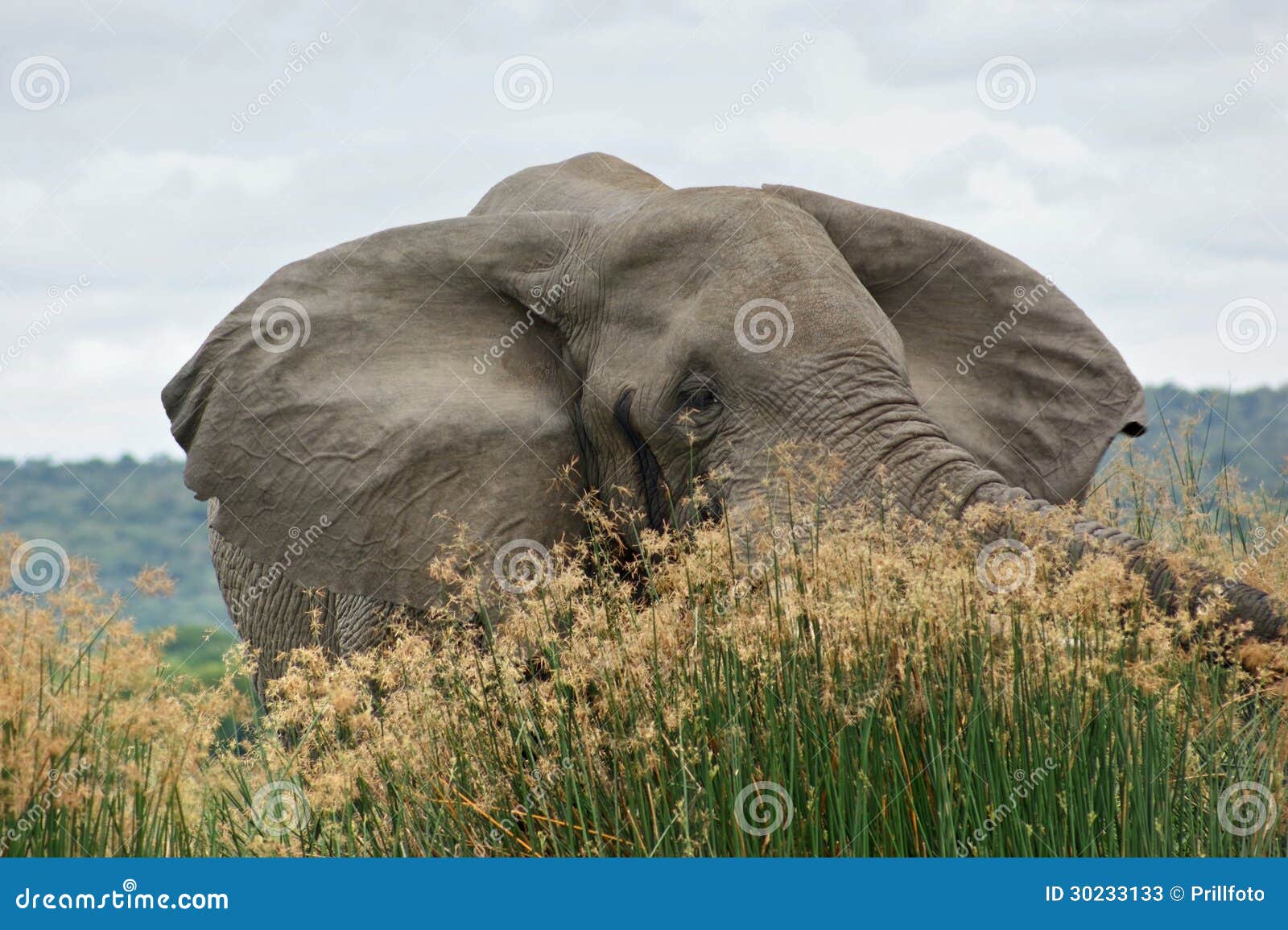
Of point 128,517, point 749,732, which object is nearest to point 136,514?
point 128,517

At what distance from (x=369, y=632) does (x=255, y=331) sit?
4.85 feet

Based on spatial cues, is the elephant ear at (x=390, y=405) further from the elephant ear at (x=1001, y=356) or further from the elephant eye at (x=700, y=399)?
the elephant ear at (x=1001, y=356)

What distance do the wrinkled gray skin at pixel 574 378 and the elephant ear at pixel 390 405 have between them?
0.01m

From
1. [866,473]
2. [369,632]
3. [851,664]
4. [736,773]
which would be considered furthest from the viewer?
[369,632]

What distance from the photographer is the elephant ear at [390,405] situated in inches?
263

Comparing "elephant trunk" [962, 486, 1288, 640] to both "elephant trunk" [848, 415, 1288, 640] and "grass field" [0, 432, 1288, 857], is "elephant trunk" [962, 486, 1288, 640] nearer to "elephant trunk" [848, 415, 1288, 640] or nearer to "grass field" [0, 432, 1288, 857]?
"elephant trunk" [848, 415, 1288, 640]

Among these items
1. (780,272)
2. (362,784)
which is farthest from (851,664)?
(780,272)

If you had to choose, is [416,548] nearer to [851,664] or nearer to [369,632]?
[369,632]

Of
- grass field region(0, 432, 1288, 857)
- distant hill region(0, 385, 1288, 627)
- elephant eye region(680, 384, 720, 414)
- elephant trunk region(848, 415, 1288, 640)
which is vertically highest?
distant hill region(0, 385, 1288, 627)

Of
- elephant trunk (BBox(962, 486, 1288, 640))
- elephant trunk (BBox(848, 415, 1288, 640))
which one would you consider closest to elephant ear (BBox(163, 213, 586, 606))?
elephant trunk (BBox(848, 415, 1288, 640))

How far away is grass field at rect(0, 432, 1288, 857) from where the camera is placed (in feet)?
12.7

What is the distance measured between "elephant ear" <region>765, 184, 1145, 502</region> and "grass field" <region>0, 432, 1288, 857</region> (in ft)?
9.94

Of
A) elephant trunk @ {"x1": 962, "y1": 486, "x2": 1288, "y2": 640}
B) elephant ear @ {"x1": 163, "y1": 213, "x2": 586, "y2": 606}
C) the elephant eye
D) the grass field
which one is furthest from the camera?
elephant ear @ {"x1": 163, "y1": 213, "x2": 586, "y2": 606}

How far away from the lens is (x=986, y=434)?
7.72m
